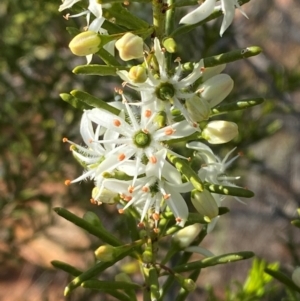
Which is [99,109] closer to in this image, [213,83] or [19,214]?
[213,83]

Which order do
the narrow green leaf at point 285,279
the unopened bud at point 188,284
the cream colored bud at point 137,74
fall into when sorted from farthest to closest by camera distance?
1. the narrow green leaf at point 285,279
2. the unopened bud at point 188,284
3. the cream colored bud at point 137,74

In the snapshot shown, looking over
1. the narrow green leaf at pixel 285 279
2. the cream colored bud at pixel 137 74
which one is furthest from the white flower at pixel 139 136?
the narrow green leaf at pixel 285 279

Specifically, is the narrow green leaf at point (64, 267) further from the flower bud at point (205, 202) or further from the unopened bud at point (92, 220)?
the flower bud at point (205, 202)

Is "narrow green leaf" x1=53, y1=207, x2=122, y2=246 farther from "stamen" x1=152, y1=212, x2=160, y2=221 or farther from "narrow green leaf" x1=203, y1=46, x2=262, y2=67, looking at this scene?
"narrow green leaf" x1=203, y1=46, x2=262, y2=67

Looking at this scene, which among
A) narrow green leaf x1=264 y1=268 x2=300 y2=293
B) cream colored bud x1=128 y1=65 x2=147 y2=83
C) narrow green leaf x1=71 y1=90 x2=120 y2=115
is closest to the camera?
cream colored bud x1=128 y1=65 x2=147 y2=83

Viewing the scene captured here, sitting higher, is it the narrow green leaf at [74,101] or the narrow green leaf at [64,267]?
the narrow green leaf at [74,101]

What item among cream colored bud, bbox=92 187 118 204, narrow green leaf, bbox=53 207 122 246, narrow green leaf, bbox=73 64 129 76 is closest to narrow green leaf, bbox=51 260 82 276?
narrow green leaf, bbox=53 207 122 246

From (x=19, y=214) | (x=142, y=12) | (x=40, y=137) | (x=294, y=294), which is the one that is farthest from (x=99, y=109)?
(x=40, y=137)

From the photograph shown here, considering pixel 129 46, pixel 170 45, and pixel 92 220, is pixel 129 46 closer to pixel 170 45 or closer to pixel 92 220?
pixel 170 45
